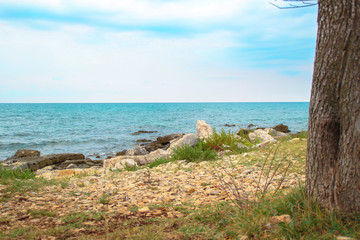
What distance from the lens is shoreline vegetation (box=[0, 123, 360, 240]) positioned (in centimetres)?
269

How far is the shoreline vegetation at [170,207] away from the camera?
106 inches

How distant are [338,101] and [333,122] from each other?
0.21m

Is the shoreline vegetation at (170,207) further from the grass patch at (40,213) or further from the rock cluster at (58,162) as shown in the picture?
the rock cluster at (58,162)

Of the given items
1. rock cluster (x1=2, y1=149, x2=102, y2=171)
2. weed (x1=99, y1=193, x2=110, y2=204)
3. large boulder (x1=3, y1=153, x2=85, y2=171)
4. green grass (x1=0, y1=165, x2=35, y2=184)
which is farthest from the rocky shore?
large boulder (x1=3, y1=153, x2=85, y2=171)

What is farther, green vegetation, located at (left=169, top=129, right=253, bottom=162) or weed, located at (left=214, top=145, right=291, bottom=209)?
green vegetation, located at (left=169, top=129, right=253, bottom=162)

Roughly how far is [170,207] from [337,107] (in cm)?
241

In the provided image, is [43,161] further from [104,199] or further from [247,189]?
[247,189]

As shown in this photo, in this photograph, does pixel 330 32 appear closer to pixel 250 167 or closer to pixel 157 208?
pixel 157 208

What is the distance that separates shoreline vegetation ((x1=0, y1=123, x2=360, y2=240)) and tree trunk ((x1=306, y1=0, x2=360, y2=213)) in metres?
0.23

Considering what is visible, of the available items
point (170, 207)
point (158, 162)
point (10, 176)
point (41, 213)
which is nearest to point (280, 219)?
point (170, 207)

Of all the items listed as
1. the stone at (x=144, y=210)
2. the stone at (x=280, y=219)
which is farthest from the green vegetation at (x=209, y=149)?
the stone at (x=280, y=219)

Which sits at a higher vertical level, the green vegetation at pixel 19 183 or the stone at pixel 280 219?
the stone at pixel 280 219

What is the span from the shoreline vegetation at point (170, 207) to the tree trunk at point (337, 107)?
233mm

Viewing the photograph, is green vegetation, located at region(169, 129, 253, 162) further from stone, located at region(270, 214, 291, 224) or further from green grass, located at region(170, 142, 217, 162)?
stone, located at region(270, 214, 291, 224)
